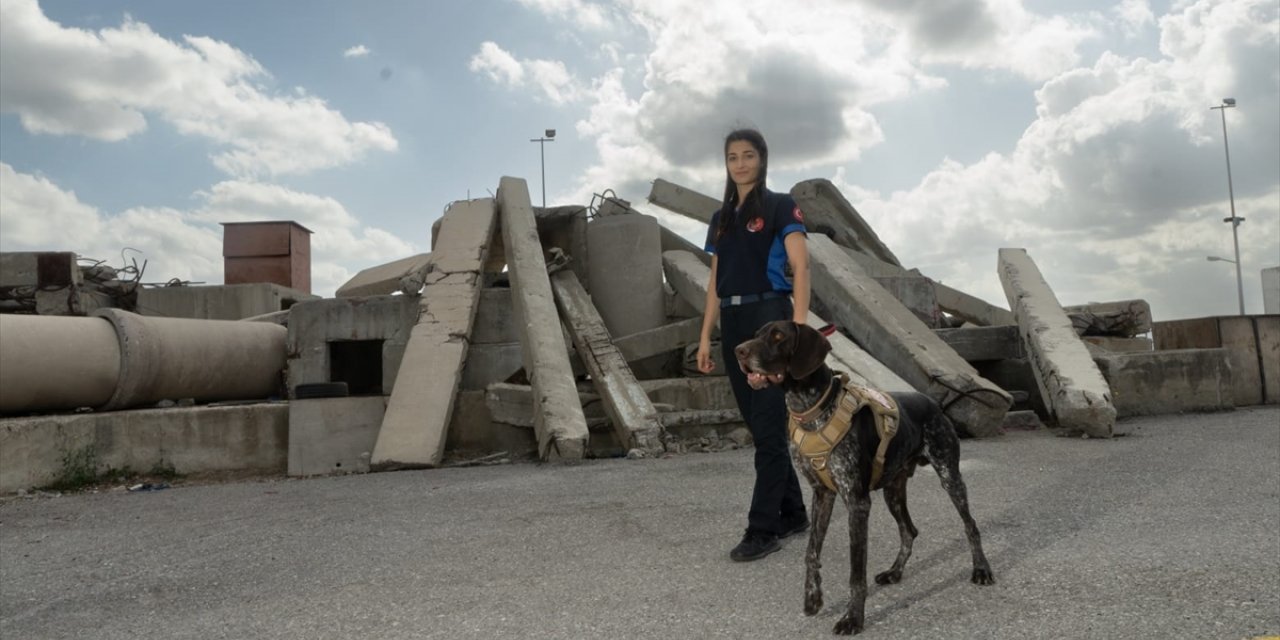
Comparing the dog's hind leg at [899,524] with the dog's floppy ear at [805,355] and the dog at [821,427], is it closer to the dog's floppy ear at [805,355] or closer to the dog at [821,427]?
the dog at [821,427]

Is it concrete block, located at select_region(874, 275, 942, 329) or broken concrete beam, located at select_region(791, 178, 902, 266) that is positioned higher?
broken concrete beam, located at select_region(791, 178, 902, 266)

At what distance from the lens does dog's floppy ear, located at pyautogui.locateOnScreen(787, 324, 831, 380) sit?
2.92 metres

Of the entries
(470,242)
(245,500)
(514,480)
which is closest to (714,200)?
(470,242)

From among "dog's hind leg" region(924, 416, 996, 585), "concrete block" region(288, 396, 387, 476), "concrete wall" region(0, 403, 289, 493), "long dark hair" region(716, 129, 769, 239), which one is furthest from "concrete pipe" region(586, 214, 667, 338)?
"dog's hind leg" region(924, 416, 996, 585)

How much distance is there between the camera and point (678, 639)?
9.46 feet

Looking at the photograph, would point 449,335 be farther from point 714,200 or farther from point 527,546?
point 714,200

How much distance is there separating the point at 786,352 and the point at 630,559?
153 cm

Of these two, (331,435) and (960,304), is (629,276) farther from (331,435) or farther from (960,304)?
(960,304)

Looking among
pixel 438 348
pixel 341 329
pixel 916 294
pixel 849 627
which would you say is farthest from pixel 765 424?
pixel 916 294

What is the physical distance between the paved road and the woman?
255 mm

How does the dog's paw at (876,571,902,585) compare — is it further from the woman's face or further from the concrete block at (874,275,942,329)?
the concrete block at (874,275,942,329)

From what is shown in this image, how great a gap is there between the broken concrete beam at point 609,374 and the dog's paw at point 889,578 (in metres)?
4.06

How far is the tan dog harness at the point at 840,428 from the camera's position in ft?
9.54

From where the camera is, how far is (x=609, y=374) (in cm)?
830
